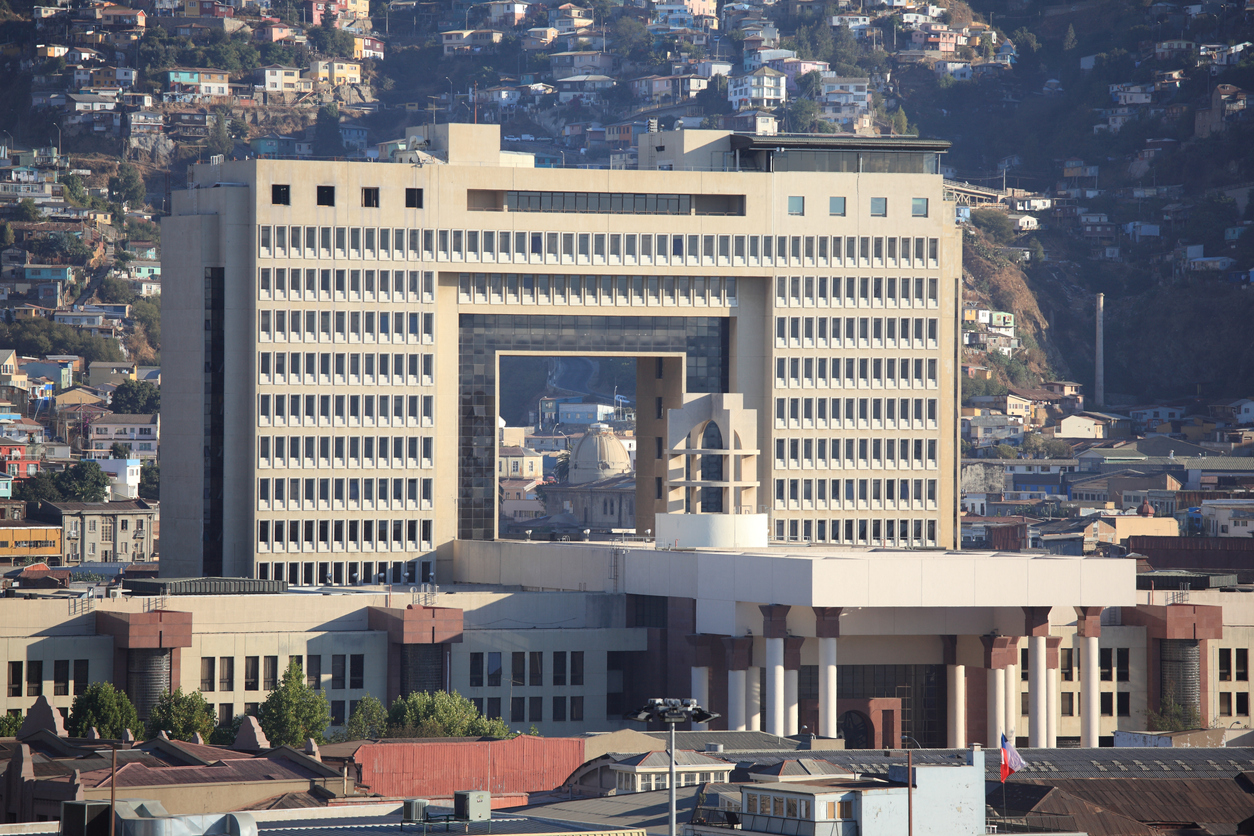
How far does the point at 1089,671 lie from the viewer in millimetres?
142875

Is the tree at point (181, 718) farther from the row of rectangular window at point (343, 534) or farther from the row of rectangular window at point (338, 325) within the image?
the row of rectangular window at point (338, 325)

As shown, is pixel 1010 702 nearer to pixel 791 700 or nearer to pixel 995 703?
pixel 995 703

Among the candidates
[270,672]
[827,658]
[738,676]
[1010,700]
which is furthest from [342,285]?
[1010,700]

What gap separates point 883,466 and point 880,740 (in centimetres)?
3893

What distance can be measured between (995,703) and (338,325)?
56126 mm

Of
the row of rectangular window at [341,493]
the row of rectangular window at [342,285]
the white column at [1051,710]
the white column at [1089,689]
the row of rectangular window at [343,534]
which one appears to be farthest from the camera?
the row of rectangular window at [342,285]

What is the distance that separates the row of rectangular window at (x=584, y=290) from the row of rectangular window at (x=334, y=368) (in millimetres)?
7757

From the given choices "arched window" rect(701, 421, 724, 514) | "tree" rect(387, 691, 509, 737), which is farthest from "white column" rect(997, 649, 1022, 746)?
"tree" rect(387, 691, 509, 737)

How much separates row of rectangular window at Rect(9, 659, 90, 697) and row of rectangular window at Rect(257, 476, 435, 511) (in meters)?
26.6

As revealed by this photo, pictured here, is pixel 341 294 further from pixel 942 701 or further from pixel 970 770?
pixel 970 770

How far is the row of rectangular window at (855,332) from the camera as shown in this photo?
173750mm

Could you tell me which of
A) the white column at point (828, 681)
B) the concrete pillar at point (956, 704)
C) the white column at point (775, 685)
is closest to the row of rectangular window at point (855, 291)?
the concrete pillar at point (956, 704)

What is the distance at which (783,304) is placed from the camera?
568 ft

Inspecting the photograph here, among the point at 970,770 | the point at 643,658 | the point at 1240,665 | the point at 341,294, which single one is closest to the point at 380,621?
the point at 643,658
